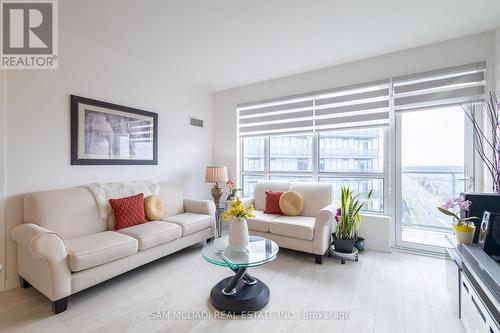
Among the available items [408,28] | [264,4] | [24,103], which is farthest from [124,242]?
[408,28]

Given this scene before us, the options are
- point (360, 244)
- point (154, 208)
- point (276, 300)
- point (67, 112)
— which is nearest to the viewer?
point (276, 300)

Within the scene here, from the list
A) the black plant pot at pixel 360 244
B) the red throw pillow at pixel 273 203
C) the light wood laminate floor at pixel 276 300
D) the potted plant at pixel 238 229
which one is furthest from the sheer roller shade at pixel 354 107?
the potted plant at pixel 238 229

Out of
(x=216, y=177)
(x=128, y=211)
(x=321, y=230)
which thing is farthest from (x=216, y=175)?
(x=321, y=230)

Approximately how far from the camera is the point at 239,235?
2135 mm

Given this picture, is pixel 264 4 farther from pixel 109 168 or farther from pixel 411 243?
pixel 411 243

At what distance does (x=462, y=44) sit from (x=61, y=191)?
478cm

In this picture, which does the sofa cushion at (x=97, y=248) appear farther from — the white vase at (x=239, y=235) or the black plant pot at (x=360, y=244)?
the black plant pot at (x=360, y=244)

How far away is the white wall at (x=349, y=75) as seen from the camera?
8.67 ft

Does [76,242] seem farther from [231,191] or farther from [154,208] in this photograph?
[231,191]

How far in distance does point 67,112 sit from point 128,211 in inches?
51.4

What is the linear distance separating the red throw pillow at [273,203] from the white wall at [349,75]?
1178 millimetres

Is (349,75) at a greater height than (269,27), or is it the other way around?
(269,27)

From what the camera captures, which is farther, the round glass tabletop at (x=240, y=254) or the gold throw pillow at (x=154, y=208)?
the gold throw pillow at (x=154, y=208)

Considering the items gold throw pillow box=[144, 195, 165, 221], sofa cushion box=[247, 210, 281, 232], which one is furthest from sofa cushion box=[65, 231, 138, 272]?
sofa cushion box=[247, 210, 281, 232]
